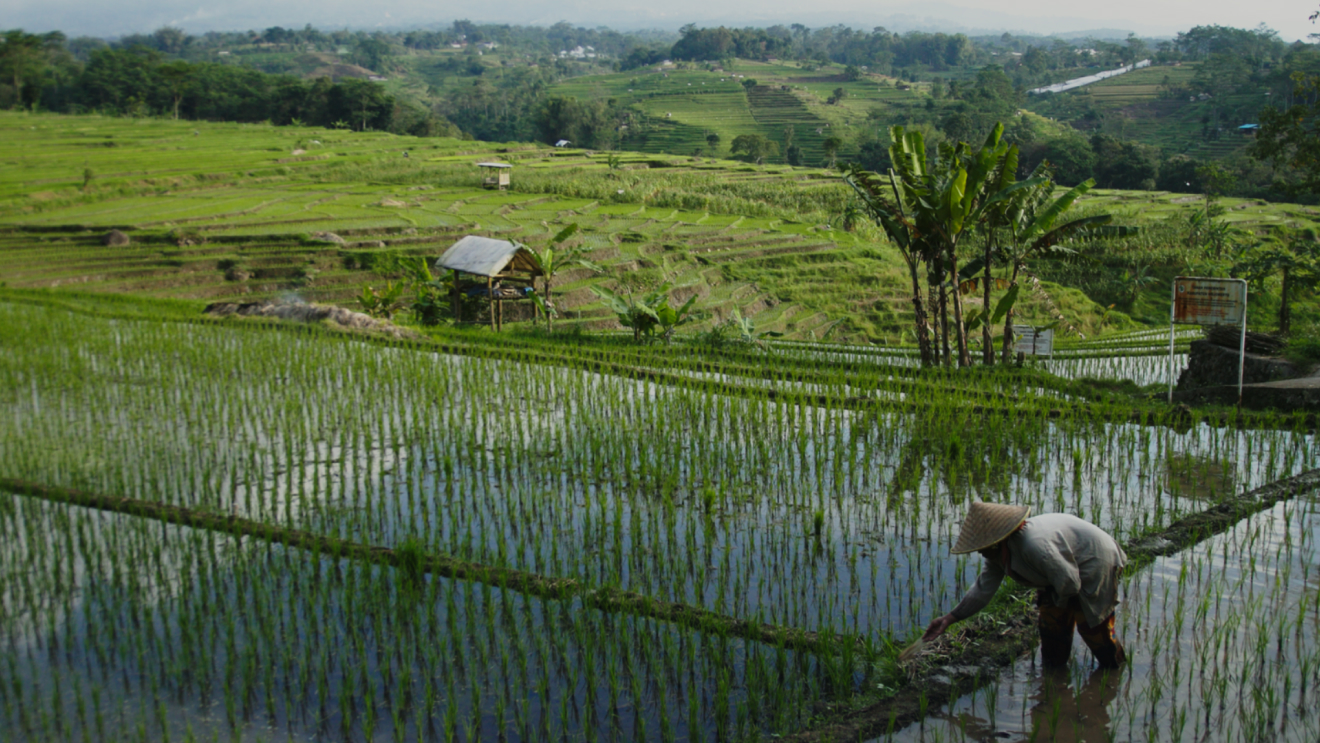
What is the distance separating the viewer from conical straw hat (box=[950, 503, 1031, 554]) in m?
3.16

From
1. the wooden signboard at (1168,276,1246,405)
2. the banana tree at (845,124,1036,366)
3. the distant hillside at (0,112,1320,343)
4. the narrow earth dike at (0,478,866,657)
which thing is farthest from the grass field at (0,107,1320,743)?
the distant hillside at (0,112,1320,343)

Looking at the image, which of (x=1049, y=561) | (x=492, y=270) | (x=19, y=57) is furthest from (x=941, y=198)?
(x=19, y=57)

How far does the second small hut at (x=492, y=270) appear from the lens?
12.2 meters

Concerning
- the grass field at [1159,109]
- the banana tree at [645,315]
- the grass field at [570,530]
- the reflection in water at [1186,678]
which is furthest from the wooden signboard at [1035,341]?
the grass field at [1159,109]

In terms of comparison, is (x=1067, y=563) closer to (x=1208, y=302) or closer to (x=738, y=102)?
(x=1208, y=302)

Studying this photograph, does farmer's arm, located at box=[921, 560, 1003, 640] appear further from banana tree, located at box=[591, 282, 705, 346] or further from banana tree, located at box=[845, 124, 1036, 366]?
banana tree, located at box=[591, 282, 705, 346]

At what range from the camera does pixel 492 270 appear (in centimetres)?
1205

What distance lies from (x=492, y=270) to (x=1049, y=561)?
32.0 feet

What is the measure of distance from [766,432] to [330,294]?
35.8ft

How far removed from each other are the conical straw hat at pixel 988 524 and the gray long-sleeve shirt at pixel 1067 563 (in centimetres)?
10

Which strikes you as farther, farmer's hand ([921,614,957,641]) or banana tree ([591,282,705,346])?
banana tree ([591,282,705,346])

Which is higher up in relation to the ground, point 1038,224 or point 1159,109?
point 1159,109

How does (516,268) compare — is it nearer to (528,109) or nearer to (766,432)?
(766,432)

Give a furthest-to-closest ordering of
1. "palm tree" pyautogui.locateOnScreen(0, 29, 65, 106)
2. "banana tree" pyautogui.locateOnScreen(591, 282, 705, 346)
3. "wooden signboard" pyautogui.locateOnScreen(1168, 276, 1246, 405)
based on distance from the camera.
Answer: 1. "palm tree" pyautogui.locateOnScreen(0, 29, 65, 106)
2. "banana tree" pyautogui.locateOnScreen(591, 282, 705, 346)
3. "wooden signboard" pyautogui.locateOnScreen(1168, 276, 1246, 405)
